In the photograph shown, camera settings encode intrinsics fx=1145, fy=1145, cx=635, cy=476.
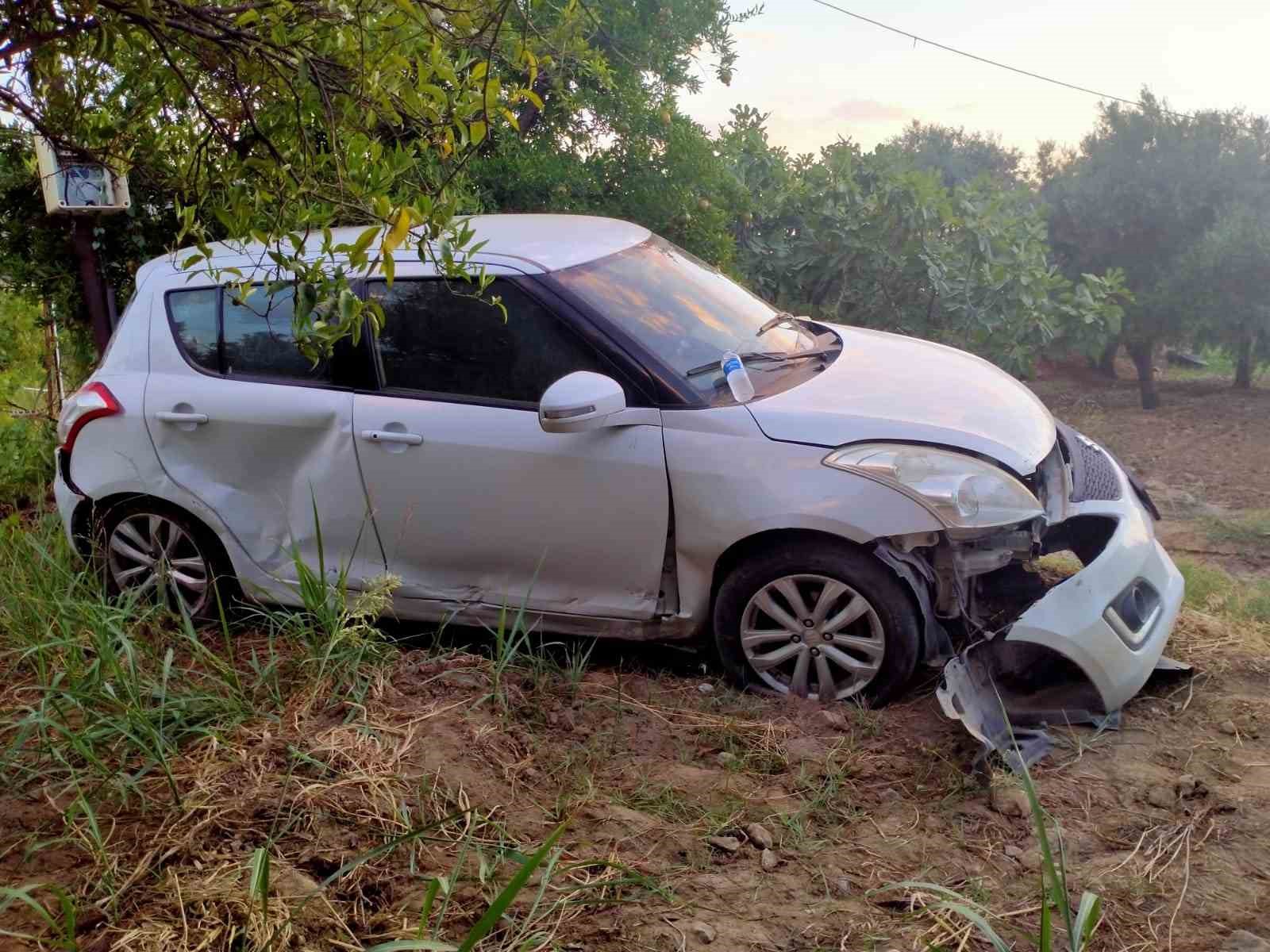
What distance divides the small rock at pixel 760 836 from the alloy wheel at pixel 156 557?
8.26 ft

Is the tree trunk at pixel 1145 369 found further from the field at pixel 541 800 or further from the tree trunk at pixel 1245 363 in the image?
the field at pixel 541 800

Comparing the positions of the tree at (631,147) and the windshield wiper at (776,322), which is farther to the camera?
the tree at (631,147)

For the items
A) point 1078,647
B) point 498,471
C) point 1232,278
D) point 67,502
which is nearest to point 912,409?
point 1078,647

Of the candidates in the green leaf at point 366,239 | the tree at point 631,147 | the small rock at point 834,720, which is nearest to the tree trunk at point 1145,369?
the tree at point 631,147

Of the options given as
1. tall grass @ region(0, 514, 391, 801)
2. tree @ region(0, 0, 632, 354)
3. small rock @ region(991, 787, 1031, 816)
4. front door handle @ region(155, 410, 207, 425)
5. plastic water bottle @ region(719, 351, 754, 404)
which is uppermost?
tree @ region(0, 0, 632, 354)

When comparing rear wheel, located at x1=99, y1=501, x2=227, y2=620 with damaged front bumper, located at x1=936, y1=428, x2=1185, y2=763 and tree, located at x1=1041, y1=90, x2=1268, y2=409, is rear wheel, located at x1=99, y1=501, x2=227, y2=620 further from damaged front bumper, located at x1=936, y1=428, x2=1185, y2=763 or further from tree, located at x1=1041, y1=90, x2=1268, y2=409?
tree, located at x1=1041, y1=90, x2=1268, y2=409

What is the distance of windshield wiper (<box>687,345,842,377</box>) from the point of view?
4047 mm

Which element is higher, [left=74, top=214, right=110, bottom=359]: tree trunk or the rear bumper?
[left=74, top=214, right=110, bottom=359]: tree trunk

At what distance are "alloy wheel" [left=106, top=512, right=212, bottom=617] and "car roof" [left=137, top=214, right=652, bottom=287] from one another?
100cm

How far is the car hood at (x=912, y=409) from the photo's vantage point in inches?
147

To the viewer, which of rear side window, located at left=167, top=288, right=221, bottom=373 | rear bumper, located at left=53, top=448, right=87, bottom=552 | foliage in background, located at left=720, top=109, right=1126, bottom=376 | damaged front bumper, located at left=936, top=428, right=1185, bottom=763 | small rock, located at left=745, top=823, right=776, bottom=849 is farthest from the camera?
foliage in background, located at left=720, top=109, right=1126, bottom=376

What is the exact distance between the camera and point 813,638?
12.5ft

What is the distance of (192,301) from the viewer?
4.55m

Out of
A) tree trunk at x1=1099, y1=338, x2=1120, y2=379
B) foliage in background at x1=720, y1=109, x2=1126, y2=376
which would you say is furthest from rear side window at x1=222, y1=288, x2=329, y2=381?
tree trunk at x1=1099, y1=338, x2=1120, y2=379
